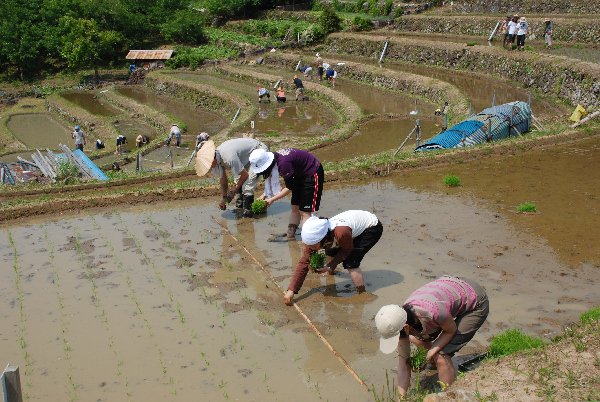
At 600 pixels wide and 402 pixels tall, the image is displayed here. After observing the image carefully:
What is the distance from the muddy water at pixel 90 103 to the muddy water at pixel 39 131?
7.26 ft

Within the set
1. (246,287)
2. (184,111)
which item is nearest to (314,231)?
(246,287)

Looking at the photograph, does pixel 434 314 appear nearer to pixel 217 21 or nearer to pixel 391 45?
pixel 391 45

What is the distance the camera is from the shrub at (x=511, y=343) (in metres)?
4.64

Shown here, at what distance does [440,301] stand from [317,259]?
2.49 meters

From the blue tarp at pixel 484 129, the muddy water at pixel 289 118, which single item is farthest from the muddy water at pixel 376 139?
the muddy water at pixel 289 118

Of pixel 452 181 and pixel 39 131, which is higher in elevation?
pixel 452 181

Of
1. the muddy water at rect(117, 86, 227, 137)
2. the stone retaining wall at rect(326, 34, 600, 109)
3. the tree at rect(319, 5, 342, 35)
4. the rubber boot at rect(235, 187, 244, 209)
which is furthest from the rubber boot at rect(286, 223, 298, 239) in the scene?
the tree at rect(319, 5, 342, 35)

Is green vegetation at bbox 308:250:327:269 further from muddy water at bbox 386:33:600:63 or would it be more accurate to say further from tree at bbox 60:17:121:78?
tree at bbox 60:17:121:78

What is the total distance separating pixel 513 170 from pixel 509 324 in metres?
6.06

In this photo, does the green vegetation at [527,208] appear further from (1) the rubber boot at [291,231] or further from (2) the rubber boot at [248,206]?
(2) the rubber boot at [248,206]

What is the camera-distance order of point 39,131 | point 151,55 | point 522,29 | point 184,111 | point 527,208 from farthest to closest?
point 151,55, point 184,111, point 39,131, point 522,29, point 527,208

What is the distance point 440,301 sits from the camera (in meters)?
4.07

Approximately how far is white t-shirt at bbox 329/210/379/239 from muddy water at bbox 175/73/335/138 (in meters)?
13.5

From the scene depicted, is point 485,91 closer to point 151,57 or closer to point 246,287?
point 246,287
